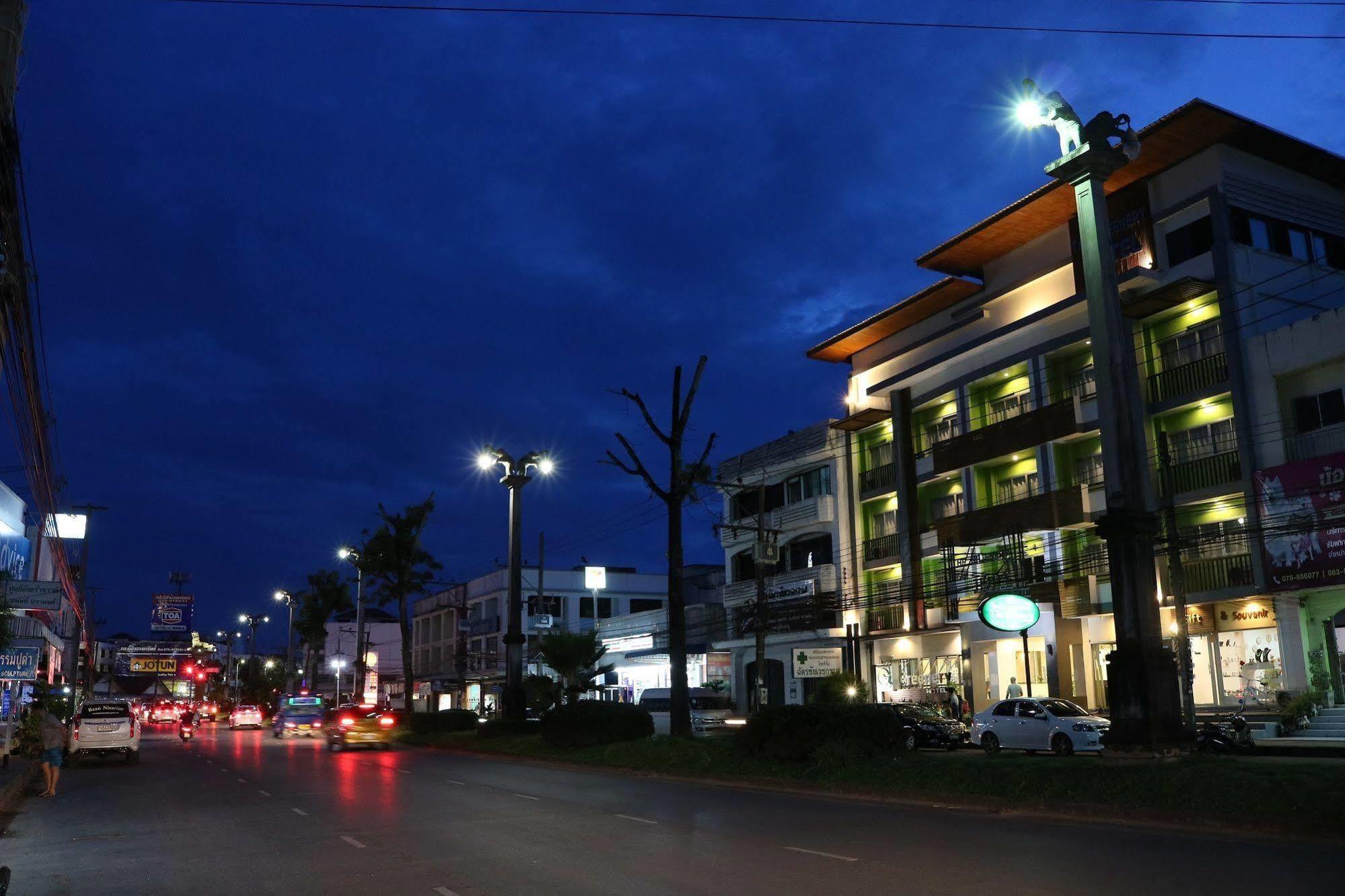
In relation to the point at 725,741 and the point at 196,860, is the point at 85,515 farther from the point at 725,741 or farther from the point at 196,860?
the point at 196,860

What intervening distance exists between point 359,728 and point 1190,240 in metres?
31.5

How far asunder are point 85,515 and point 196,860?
6718 centimetres

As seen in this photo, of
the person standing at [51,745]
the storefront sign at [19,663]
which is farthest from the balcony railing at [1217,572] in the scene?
the storefront sign at [19,663]

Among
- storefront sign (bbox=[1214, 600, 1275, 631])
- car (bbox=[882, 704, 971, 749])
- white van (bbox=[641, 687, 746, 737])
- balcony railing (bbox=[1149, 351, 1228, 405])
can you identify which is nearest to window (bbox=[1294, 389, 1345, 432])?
balcony railing (bbox=[1149, 351, 1228, 405])

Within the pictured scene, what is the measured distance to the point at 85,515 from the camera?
234ft

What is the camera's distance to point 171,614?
125 meters

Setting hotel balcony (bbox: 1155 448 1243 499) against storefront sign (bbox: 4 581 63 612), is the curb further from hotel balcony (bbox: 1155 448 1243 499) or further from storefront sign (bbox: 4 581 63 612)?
storefront sign (bbox: 4 581 63 612)

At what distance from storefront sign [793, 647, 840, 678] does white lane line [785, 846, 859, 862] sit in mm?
31038

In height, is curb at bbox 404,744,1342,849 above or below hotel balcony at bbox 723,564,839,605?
below

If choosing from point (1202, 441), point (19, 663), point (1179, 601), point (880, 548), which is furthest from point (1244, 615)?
point (19, 663)

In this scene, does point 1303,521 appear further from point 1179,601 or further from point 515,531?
point 515,531

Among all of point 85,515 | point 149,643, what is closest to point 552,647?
point 85,515

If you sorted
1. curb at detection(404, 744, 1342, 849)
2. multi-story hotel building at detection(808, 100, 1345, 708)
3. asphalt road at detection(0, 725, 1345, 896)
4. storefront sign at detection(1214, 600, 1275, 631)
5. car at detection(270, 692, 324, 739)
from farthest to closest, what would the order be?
car at detection(270, 692, 324, 739)
storefront sign at detection(1214, 600, 1275, 631)
multi-story hotel building at detection(808, 100, 1345, 708)
curb at detection(404, 744, 1342, 849)
asphalt road at detection(0, 725, 1345, 896)

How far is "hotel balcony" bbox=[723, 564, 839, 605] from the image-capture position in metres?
47.9
